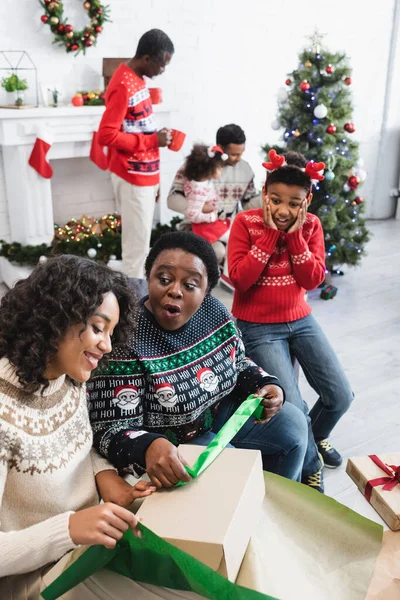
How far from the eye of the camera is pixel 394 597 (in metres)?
1.13

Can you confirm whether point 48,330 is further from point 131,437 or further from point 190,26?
point 190,26

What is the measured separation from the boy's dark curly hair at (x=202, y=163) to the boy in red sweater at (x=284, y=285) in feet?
4.21

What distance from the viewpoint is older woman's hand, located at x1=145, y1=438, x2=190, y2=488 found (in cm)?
114

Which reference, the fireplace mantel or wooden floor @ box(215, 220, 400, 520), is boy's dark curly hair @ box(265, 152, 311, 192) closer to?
wooden floor @ box(215, 220, 400, 520)

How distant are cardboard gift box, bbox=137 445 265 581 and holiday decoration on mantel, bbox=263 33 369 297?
292 centimetres

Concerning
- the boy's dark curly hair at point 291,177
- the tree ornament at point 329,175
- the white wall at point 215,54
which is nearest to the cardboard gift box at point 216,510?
the boy's dark curly hair at point 291,177

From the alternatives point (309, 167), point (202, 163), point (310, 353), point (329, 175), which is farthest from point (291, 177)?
point (329, 175)

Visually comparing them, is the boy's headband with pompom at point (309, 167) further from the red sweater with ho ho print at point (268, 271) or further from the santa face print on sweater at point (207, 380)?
the santa face print on sweater at point (207, 380)

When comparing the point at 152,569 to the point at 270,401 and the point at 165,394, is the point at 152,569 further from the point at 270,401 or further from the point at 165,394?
the point at 270,401

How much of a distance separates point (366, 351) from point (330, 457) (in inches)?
43.2

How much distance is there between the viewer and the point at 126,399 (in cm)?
142

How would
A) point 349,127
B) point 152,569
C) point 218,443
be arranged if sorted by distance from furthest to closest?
point 349,127
point 218,443
point 152,569

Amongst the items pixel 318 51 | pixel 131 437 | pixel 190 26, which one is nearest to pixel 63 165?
pixel 190 26

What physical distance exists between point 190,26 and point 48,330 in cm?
410
